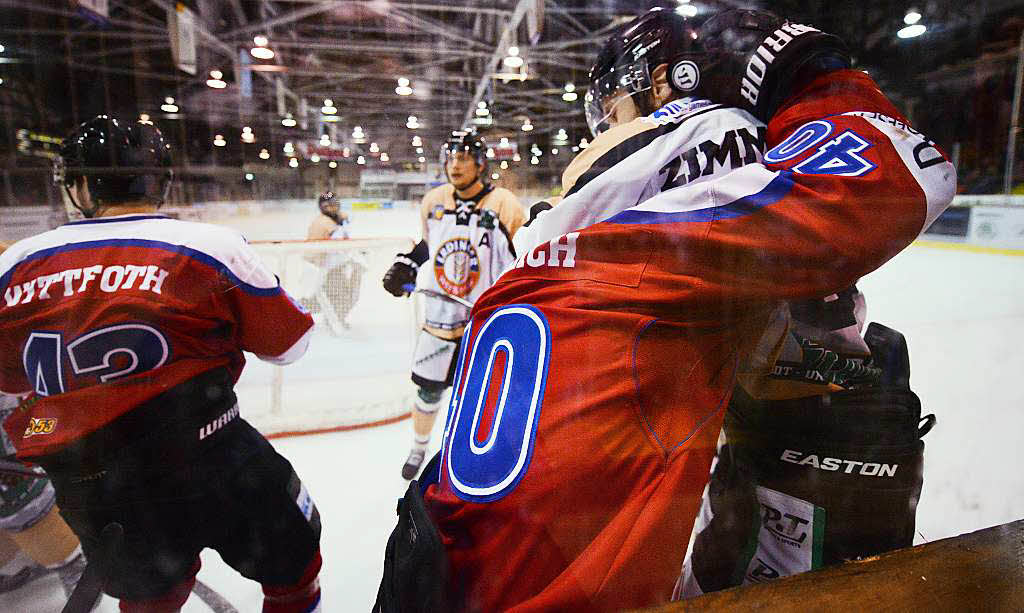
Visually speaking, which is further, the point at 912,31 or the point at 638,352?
the point at 912,31

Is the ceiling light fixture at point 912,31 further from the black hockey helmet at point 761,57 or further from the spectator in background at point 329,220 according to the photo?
the spectator in background at point 329,220

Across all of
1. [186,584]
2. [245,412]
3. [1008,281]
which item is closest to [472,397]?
[186,584]

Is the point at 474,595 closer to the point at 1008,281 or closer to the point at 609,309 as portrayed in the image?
the point at 609,309

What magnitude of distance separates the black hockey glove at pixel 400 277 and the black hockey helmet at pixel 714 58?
1.19 metres

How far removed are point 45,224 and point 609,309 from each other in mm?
504

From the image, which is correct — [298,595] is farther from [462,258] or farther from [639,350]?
[462,258]

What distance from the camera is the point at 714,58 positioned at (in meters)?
0.53

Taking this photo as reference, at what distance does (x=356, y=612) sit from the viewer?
91 centimetres

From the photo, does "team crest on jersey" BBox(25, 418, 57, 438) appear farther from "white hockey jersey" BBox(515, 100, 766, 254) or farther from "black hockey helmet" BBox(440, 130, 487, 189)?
"black hockey helmet" BBox(440, 130, 487, 189)

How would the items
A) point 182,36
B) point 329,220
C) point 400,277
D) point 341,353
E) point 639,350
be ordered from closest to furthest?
1. point 639,350
2. point 182,36
3. point 329,220
4. point 400,277
5. point 341,353

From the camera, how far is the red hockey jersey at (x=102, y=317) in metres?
0.50

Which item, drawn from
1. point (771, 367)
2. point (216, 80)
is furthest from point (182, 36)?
point (771, 367)

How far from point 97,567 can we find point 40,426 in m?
0.15

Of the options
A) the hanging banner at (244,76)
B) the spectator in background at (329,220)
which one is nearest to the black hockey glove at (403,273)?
the spectator in background at (329,220)
